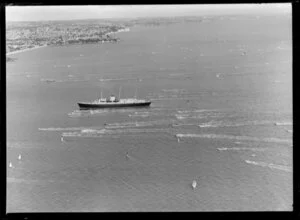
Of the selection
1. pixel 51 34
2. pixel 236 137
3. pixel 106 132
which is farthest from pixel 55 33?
pixel 236 137

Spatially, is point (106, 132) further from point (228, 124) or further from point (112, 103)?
point (228, 124)

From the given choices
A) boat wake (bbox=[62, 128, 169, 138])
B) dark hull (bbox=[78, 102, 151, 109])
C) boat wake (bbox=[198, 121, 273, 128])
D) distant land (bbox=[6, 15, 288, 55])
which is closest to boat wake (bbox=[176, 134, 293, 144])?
boat wake (bbox=[198, 121, 273, 128])

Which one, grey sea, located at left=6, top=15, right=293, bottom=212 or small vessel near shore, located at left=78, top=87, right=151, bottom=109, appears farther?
small vessel near shore, located at left=78, top=87, right=151, bottom=109

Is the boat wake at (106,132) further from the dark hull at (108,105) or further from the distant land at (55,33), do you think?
the distant land at (55,33)

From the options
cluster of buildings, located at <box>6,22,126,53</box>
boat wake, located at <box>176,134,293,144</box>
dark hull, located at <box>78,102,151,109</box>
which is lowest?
boat wake, located at <box>176,134,293,144</box>

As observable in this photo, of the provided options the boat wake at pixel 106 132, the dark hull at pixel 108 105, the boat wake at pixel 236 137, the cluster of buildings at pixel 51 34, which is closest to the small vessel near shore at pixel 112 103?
the dark hull at pixel 108 105

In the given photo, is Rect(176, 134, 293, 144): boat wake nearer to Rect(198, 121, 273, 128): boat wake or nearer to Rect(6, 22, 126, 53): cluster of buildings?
Rect(198, 121, 273, 128): boat wake

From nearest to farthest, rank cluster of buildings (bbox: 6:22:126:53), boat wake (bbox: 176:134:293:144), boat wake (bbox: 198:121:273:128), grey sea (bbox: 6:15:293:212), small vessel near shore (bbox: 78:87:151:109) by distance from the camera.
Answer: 1. cluster of buildings (bbox: 6:22:126:53)
2. grey sea (bbox: 6:15:293:212)
3. boat wake (bbox: 176:134:293:144)
4. boat wake (bbox: 198:121:273:128)
5. small vessel near shore (bbox: 78:87:151:109)
